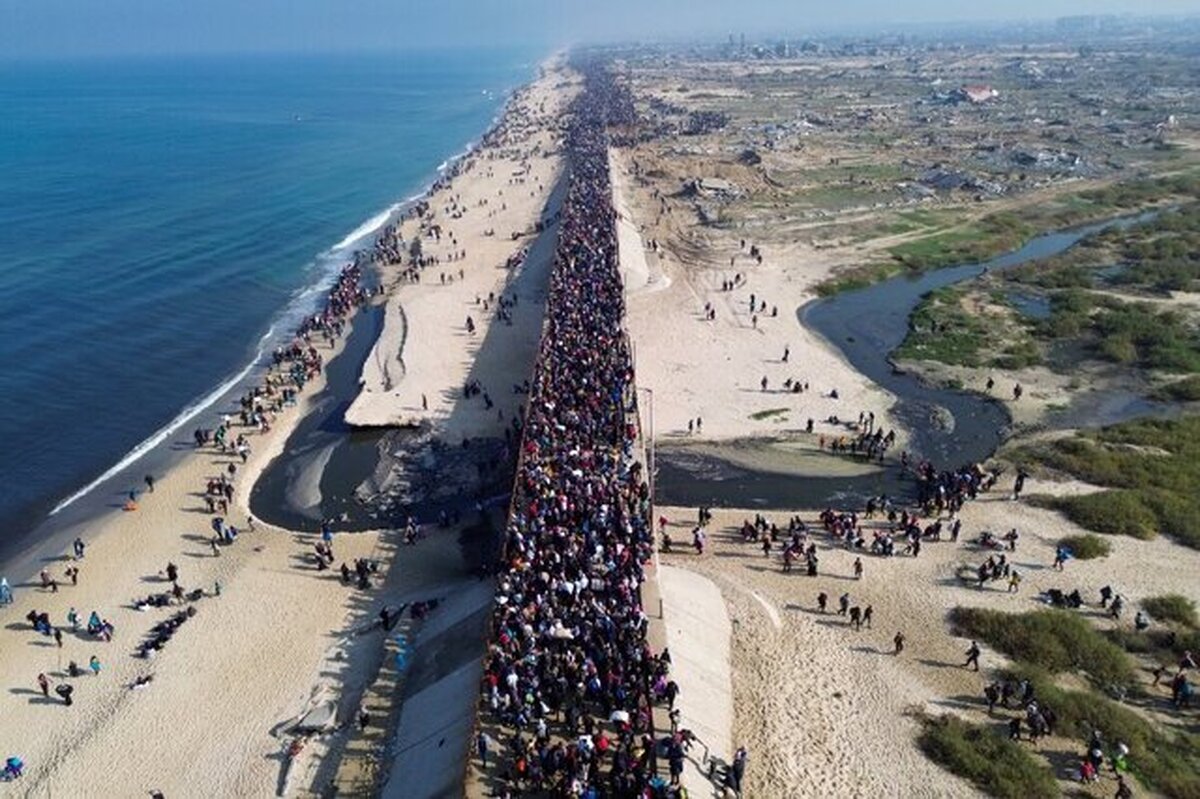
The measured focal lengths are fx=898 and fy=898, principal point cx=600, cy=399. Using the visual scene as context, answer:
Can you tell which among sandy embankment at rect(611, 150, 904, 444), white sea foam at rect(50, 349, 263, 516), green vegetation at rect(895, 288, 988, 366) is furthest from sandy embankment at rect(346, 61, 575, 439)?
green vegetation at rect(895, 288, 988, 366)

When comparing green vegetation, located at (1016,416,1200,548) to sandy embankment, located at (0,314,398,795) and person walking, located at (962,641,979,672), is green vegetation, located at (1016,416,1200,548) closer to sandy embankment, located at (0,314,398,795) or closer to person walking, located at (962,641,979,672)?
person walking, located at (962,641,979,672)

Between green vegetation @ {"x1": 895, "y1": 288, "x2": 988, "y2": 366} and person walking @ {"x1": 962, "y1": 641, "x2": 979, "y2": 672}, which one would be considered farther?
green vegetation @ {"x1": 895, "y1": 288, "x2": 988, "y2": 366}

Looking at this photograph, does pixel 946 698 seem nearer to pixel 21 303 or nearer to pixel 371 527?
pixel 371 527

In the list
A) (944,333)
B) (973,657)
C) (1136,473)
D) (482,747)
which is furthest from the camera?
(944,333)

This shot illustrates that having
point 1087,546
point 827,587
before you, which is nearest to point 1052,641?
point 1087,546

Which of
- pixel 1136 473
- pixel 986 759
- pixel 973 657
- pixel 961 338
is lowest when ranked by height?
pixel 986 759

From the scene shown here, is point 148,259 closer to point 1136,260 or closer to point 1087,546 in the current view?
point 1087,546
